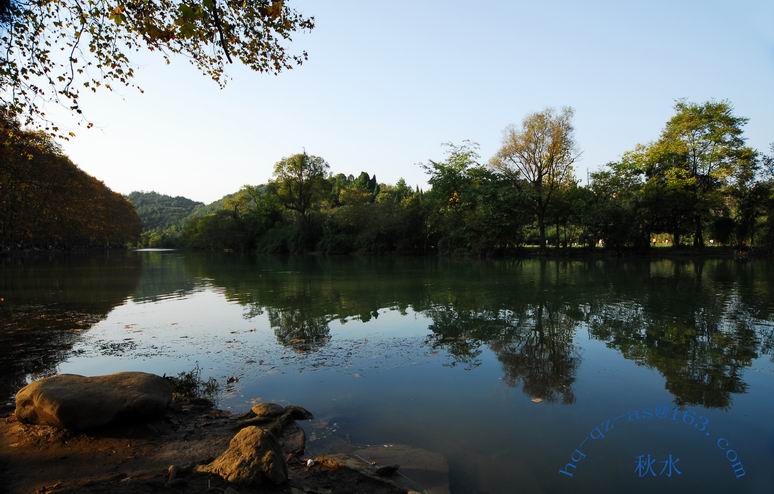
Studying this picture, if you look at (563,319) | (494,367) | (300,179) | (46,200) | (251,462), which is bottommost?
(494,367)

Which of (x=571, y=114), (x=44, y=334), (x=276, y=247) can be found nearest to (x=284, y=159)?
(x=276, y=247)

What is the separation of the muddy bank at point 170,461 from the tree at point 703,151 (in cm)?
4919

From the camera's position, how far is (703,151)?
45.7 m

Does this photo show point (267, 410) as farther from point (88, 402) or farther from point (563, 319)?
point (563, 319)

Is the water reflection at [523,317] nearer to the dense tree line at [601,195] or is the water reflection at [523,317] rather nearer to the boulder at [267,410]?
the boulder at [267,410]

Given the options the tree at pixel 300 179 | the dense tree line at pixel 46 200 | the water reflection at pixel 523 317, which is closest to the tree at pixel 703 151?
the water reflection at pixel 523 317

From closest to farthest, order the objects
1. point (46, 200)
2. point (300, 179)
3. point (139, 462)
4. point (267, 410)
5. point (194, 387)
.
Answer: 1. point (139, 462)
2. point (267, 410)
3. point (194, 387)
4. point (46, 200)
5. point (300, 179)

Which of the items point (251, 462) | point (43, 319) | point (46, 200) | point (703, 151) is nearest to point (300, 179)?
point (46, 200)

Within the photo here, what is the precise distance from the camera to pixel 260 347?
10.3 meters

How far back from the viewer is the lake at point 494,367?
511 cm

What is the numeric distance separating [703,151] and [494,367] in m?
49.4

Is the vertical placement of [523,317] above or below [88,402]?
below

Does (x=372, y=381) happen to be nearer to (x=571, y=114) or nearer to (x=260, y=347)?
(x=260, y=347)

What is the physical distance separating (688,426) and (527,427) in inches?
84.9
